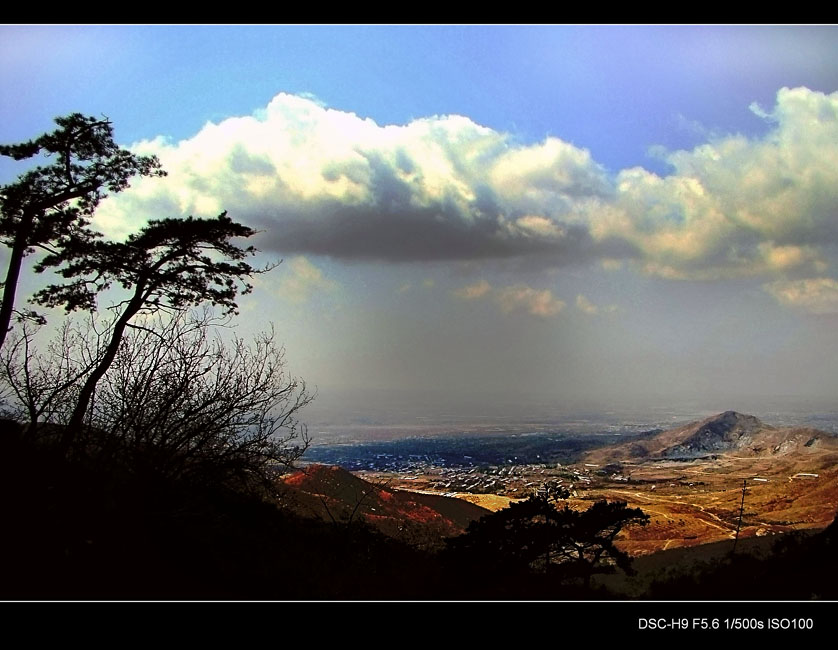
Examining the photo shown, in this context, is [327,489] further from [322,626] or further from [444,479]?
[322,626]

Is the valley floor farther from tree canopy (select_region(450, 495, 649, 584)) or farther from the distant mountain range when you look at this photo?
tree canopy (select_region(450, 495, 649, 584))

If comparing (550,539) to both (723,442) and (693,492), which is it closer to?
(693,492)

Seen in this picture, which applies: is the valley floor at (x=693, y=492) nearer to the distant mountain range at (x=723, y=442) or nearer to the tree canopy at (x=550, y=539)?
the distant mountain range at (x=723, y=442)

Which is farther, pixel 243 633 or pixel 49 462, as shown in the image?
pixel 49 462

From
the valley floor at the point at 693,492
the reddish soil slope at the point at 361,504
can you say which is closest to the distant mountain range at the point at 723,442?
the valley floor at the point at 693,492

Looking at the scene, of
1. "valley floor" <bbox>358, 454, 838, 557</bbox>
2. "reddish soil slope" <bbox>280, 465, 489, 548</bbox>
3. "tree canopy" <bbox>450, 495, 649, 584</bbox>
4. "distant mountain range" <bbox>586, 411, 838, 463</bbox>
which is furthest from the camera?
"distant mountain range" <bbox>586, 411, 838, 463</bbox>

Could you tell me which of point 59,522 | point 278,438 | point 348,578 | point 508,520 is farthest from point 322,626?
point 508,520

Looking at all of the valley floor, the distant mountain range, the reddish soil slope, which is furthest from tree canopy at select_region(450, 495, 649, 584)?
the distant mountain range

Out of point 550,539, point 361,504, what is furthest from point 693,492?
point 361,504
